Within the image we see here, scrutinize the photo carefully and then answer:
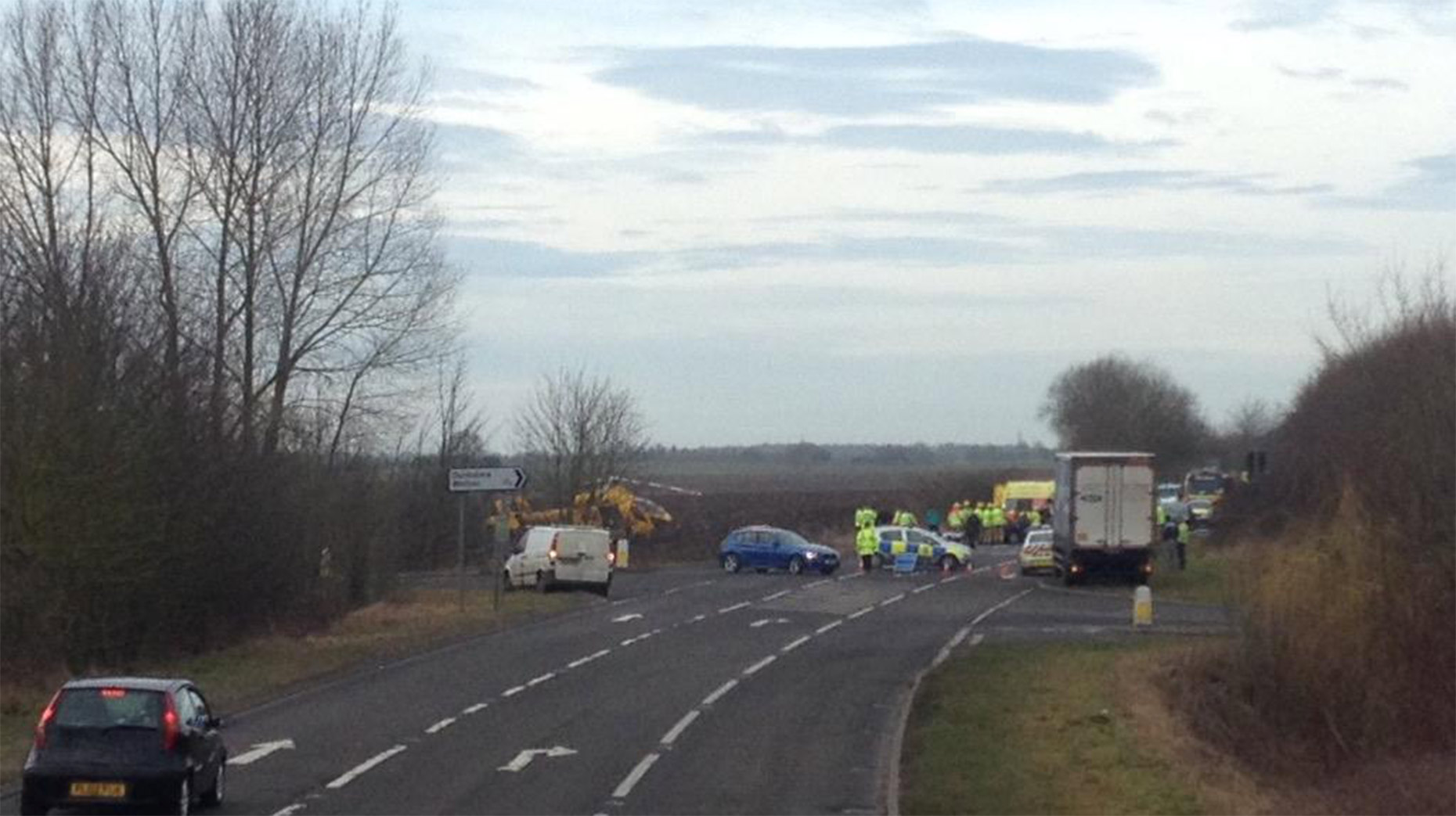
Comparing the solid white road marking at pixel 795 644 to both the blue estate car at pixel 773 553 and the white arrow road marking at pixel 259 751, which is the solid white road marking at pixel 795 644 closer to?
the white arrow road marking at pixel 259 751

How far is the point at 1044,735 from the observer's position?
89.7 ft

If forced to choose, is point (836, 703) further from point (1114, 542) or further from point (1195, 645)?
point (1114, 542)

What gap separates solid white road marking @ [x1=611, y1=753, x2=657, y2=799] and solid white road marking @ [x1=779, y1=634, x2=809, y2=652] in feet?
47.3

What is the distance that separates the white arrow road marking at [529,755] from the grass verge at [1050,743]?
12.8ft

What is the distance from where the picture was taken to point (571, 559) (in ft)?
174

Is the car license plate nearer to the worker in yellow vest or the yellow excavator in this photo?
the yellow excavator

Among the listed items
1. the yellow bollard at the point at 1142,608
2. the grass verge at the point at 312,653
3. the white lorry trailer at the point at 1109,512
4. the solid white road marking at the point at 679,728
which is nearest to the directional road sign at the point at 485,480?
the grass verge at the point at 312,653

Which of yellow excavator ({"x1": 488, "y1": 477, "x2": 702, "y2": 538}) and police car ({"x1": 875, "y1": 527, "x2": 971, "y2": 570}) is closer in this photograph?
police car ({"x1": 875, "y1": 527, "x2": 971, "y2": 570})

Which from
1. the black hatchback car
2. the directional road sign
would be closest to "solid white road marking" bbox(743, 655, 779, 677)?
the directional road sign

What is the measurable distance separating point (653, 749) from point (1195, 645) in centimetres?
1539

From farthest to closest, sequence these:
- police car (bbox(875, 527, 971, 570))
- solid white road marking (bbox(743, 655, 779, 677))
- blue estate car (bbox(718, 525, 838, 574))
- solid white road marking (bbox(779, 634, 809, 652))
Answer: police car (bbox(875, 527, 971, 570)) < blue estate car (bbox(718, 525, 838, 574)) < solid white road marking (bbox(779, 634, 809, 652)) < solid white road marking (bbox(743, 655, 779, 677))

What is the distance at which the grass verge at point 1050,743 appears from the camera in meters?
22.1

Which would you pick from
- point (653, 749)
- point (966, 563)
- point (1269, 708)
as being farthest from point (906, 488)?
point (653, 749)

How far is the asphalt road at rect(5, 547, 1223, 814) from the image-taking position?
21.1 meters
